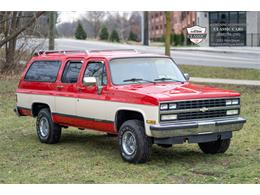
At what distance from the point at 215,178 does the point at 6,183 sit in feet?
9.07

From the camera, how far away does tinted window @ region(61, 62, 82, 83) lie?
9.88 metres

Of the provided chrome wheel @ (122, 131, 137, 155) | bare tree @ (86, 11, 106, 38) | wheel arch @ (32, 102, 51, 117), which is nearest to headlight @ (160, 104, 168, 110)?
chrome wheel @ (122, 131, 137, 155)

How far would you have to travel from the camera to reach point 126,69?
9.24 metres

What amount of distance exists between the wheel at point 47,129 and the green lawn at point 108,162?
0.51 ft

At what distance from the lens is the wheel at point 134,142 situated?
27.2 feet

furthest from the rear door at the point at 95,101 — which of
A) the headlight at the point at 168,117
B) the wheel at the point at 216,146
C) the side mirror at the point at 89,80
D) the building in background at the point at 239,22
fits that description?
the building in background at the point at 239,22

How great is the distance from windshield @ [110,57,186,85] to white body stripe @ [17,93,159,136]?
0.48 m

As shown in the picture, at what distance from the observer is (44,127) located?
10820 mm

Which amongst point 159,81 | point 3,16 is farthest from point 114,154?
point 3,16

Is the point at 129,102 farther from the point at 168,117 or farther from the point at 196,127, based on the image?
the point at 196,127

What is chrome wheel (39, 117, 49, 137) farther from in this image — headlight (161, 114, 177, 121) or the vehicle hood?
headlight (161, 114, 177, 121)

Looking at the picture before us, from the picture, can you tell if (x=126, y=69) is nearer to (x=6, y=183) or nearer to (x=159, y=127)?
(x=159, y=127)

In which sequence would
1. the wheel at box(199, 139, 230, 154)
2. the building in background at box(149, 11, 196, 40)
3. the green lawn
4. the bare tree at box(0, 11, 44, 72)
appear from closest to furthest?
the green lawn < the wheel at box(199, 139, 230, 154) < the bare tree at box(0, 11, 44, 72) < the building in background at box(149, 11, 196, 40)

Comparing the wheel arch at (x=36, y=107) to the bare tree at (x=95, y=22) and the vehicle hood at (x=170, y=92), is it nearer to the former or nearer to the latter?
the vehicle hood at (x=170, y=92)
